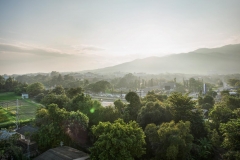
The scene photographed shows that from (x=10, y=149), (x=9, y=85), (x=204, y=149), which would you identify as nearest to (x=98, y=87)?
(x=9, y=85)

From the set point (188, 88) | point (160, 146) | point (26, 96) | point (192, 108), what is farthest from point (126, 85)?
point (160, 146)

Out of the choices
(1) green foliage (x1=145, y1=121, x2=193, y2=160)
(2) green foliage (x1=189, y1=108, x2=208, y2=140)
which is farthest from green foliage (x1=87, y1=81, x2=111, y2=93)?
(1) green foliage (x1=145, y1=121, x2=193, y2=160)

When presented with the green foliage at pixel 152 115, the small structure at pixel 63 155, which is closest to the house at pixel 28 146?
the small structure at pixel 63 155

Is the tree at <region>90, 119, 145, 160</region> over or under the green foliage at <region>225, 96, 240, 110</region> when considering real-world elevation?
under

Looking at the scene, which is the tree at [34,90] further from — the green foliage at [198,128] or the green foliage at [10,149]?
the green foliage at [198,128]

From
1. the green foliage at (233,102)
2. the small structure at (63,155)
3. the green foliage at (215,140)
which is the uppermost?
the green foliage at (233,102)

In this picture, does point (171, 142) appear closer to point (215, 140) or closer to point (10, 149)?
point (215, 140)

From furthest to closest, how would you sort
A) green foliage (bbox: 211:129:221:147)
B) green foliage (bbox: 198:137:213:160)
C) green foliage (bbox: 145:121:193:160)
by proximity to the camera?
green foliage (bbox: 211:129:221:147)
green foliage (bbox: 198:137:213:160)
green foliage (bbox: 145:121:193:160)

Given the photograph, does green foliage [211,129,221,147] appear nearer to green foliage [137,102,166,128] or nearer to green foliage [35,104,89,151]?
green foliage [137,102,166,128]
